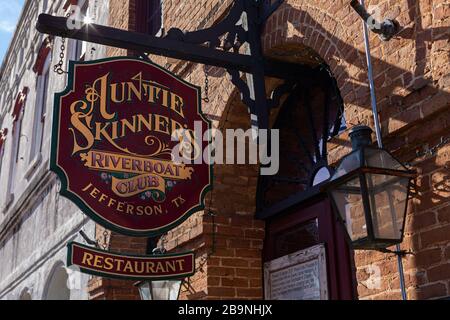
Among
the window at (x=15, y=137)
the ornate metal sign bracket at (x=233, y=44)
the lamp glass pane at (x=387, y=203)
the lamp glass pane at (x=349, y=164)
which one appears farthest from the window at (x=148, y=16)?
the window at (x=15, y=137)

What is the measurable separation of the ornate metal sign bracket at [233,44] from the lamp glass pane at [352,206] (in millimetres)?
1332

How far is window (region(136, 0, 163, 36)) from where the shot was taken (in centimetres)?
746

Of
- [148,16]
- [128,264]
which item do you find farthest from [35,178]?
[128,264]

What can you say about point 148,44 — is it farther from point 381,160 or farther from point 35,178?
point 35,178

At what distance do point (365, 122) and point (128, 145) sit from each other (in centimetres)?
151

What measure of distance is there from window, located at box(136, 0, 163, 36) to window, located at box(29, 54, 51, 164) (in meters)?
4.14

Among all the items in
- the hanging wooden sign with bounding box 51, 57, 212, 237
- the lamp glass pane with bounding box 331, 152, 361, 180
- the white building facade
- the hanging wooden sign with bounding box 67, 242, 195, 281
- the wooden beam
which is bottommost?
the hanging wooden sign with bounding box 67, 242, 195, 281

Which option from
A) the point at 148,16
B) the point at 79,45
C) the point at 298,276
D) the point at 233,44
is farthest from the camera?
the point at 79,45

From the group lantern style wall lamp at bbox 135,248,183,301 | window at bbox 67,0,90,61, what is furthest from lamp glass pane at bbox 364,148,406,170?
window at bbox 67,0,90,61

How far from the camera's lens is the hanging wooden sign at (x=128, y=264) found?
141 inches

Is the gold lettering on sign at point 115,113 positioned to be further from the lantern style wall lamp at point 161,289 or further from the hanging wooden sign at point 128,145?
the lantern style wall lamp at point 161,289

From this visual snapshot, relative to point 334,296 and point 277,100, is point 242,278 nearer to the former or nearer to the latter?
point 334,296

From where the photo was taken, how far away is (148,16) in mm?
7762

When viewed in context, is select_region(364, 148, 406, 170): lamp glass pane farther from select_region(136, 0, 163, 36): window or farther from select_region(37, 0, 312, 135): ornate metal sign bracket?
select_region(136, 0, 163, 36): window
